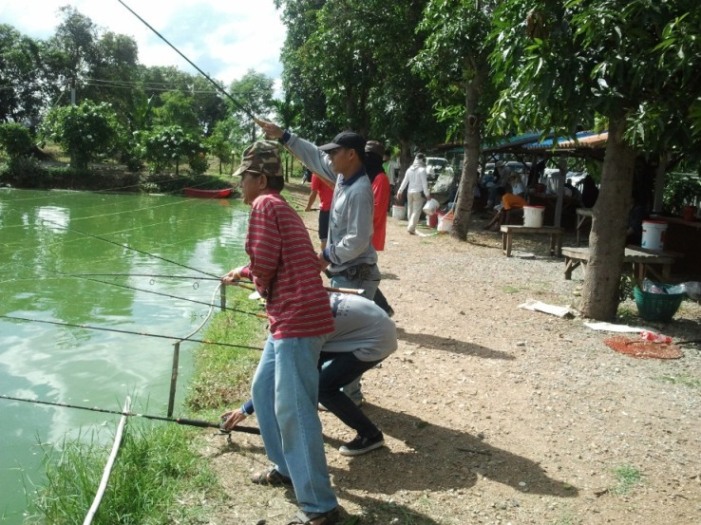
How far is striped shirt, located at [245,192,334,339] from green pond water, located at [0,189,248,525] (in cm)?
216

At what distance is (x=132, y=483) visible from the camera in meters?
3.32

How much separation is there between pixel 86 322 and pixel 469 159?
838 cm

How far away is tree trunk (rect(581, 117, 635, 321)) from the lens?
6.35 meters

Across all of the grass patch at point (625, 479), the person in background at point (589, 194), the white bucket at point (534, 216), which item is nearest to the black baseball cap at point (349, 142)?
the grass patch at point (625, 479)

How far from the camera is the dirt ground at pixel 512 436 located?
125 inches

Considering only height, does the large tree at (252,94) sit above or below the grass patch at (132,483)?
above

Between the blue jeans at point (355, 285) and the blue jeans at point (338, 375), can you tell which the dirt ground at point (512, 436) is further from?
the blue jeans at point (338, 375)

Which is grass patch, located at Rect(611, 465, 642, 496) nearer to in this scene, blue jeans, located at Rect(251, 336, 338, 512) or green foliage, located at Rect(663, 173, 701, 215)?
blue jeans, located at Rect(251, 336, 338, 512)

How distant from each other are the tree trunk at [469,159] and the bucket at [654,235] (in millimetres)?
5106

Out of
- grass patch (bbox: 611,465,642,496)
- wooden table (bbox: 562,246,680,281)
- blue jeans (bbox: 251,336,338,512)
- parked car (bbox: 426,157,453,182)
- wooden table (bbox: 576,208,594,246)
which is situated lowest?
grass patch (bbox: 611,465,642,496)

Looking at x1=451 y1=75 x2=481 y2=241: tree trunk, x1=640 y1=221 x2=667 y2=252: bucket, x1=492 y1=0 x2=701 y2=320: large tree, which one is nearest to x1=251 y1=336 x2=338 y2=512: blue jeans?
x1=492 y1=0 x2=701 y2=320: large tree

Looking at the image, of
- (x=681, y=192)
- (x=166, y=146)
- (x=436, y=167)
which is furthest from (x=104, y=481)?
(x=166, y=146)

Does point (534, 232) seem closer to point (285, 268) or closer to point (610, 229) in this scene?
point (610, 229)

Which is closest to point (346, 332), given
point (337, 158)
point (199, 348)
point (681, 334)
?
point (337, 158)
